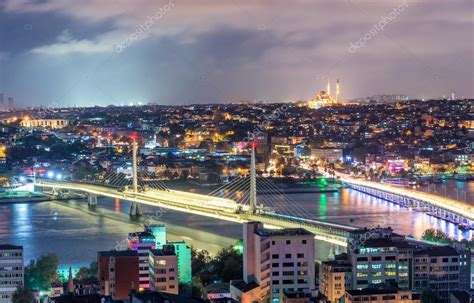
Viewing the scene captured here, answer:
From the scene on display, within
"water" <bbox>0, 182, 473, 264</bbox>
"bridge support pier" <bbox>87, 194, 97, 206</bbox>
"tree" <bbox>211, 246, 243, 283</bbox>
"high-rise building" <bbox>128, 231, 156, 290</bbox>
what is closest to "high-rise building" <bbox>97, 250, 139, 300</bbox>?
"high-rise building" <bbox>128, 231, 156, 290</bbox>

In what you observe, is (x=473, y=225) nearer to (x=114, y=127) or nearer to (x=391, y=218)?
(x=391, y=218)

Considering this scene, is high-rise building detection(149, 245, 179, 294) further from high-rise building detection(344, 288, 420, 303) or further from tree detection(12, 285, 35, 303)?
high-rise building detection(344, 288, 420, 303)

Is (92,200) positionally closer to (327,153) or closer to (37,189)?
(37,189)

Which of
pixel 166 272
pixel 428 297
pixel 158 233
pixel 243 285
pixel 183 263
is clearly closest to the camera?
pixel 428 297

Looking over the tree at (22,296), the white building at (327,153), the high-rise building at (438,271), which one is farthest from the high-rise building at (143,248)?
the white building at (327,153)

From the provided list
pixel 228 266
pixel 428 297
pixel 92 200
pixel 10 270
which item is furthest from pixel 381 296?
pixel 92 200

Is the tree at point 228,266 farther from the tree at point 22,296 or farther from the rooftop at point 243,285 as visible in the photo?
the tree at point 22,296

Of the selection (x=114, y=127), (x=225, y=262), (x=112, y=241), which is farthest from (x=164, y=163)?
(x=225, y=262)
